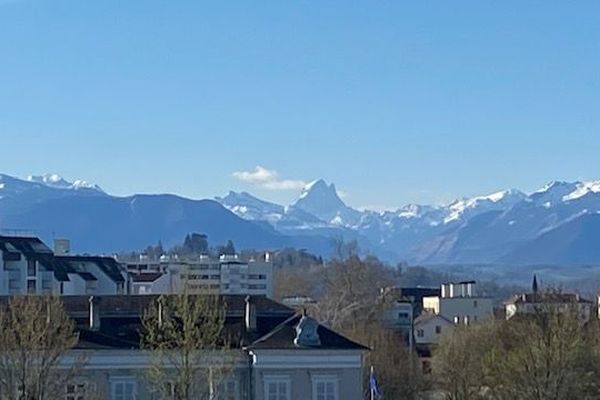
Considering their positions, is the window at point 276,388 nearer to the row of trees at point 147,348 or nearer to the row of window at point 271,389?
the row of window at point 271,389

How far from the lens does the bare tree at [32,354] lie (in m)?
45.2

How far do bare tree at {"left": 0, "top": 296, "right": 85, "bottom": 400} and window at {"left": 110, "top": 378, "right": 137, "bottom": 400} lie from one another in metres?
4.13

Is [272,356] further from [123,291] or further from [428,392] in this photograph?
[123,291]

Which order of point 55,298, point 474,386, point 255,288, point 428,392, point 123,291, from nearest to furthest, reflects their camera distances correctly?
point 55,298, point 474,386, point 428,392, point 123,291, point 255,288

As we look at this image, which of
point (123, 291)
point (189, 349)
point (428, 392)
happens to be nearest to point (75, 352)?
point (189, 349)

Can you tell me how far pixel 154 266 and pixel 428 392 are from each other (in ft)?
401

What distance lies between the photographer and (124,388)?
2037 inches

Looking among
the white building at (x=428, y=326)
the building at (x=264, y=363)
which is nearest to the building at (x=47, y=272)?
the white building at (x=428, y=326)

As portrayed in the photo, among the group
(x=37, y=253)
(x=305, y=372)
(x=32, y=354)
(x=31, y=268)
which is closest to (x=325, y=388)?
(x=305, y=372)

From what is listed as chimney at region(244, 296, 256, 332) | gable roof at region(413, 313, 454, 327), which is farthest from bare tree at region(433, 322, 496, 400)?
gable roof at region(413, 313, 454, 327)

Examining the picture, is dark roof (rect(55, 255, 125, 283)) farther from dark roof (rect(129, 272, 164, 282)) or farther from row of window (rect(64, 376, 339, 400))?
row of window (rect(64, 376, 339, 400))

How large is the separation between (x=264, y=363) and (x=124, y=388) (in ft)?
16.6

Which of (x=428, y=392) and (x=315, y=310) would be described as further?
(x=315, y=310)

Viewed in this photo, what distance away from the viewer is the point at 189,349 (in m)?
47.9
